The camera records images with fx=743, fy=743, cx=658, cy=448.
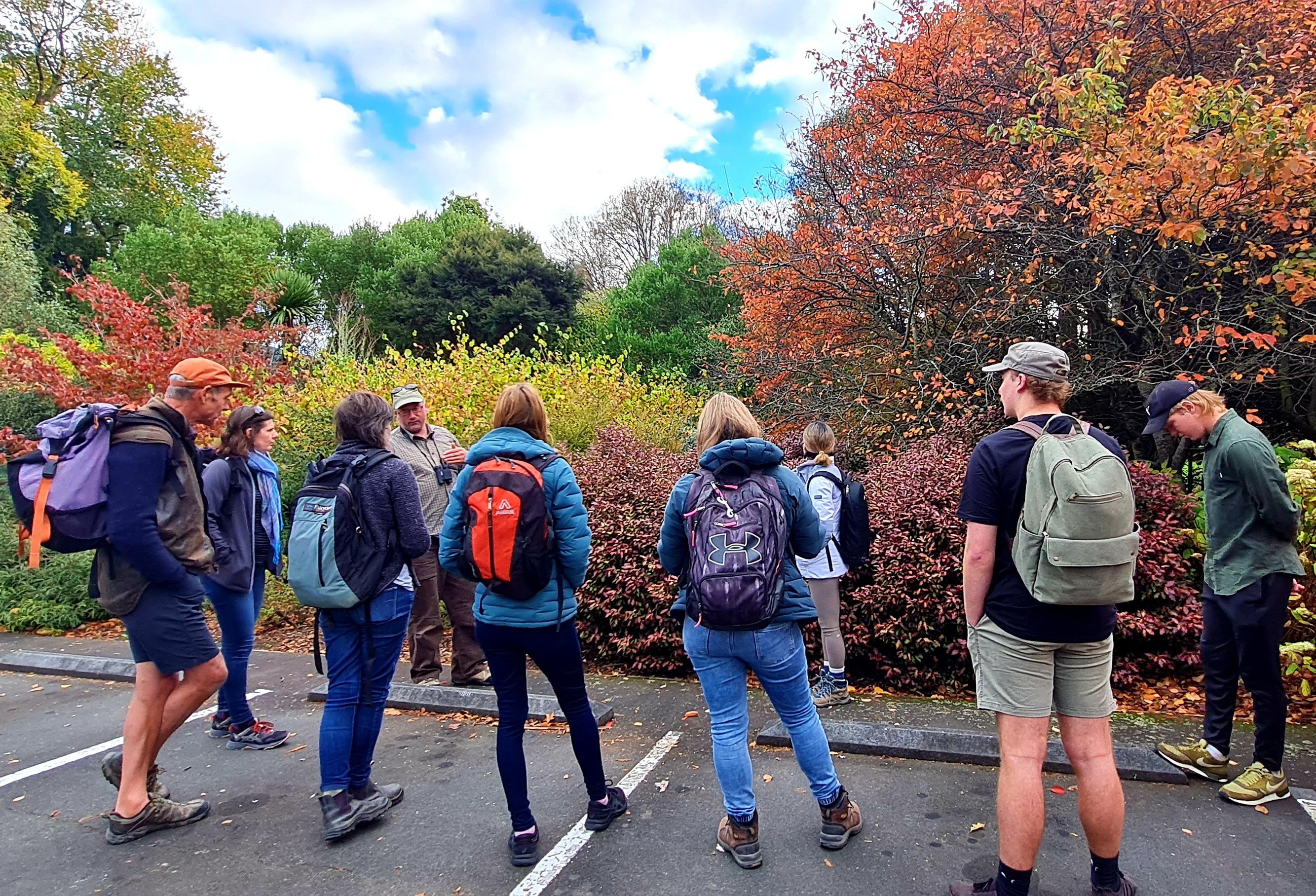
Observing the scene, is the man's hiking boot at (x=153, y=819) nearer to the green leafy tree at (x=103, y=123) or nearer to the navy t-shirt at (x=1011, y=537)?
the navy t-shirt at (x=1011, y=537)

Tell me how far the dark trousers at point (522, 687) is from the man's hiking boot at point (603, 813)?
0.87ft

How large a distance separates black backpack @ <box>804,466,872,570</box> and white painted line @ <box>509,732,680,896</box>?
64.6 inches

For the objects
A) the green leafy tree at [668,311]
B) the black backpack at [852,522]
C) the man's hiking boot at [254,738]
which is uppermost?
the green leafy tree at [668,311]

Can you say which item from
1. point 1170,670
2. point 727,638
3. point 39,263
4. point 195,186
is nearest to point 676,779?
point 727,638

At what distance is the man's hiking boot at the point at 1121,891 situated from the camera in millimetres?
2523

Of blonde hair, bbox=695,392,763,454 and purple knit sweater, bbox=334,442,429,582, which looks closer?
blonde hair, bbox=695,392,763,454

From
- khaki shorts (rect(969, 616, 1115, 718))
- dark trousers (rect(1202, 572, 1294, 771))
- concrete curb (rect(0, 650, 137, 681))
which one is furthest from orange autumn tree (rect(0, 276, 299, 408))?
dark trousers (rect(1202, 572, 1294, 771))

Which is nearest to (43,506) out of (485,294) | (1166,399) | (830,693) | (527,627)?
(527,627)

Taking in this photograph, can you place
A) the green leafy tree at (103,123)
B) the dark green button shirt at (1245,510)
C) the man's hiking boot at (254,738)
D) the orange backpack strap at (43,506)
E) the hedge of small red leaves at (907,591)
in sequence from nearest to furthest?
1. the orange backpack strap at (43,506)
2. the dark green button shirt at (1245,510)
3. the man's hiking boot at (254,738)
4. the hedge of small red leaves at (907,591)
5. the green leafy tree at (103,123)

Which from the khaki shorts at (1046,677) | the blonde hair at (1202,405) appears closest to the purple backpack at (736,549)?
the khaki shorts at (1046,677)

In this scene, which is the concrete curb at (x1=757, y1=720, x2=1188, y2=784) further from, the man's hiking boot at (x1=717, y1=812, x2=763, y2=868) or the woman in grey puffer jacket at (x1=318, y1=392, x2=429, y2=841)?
the woman in grey puffer jacket at (x1=318, y1=392, x2=429, y2=841)

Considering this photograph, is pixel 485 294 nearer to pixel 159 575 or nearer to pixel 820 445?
pixel 820 445

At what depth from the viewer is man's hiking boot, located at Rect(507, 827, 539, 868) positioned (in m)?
2.97

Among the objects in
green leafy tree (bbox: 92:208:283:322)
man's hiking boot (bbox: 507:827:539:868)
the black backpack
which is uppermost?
green leafy tree (bbox: 92:208:283:322)
